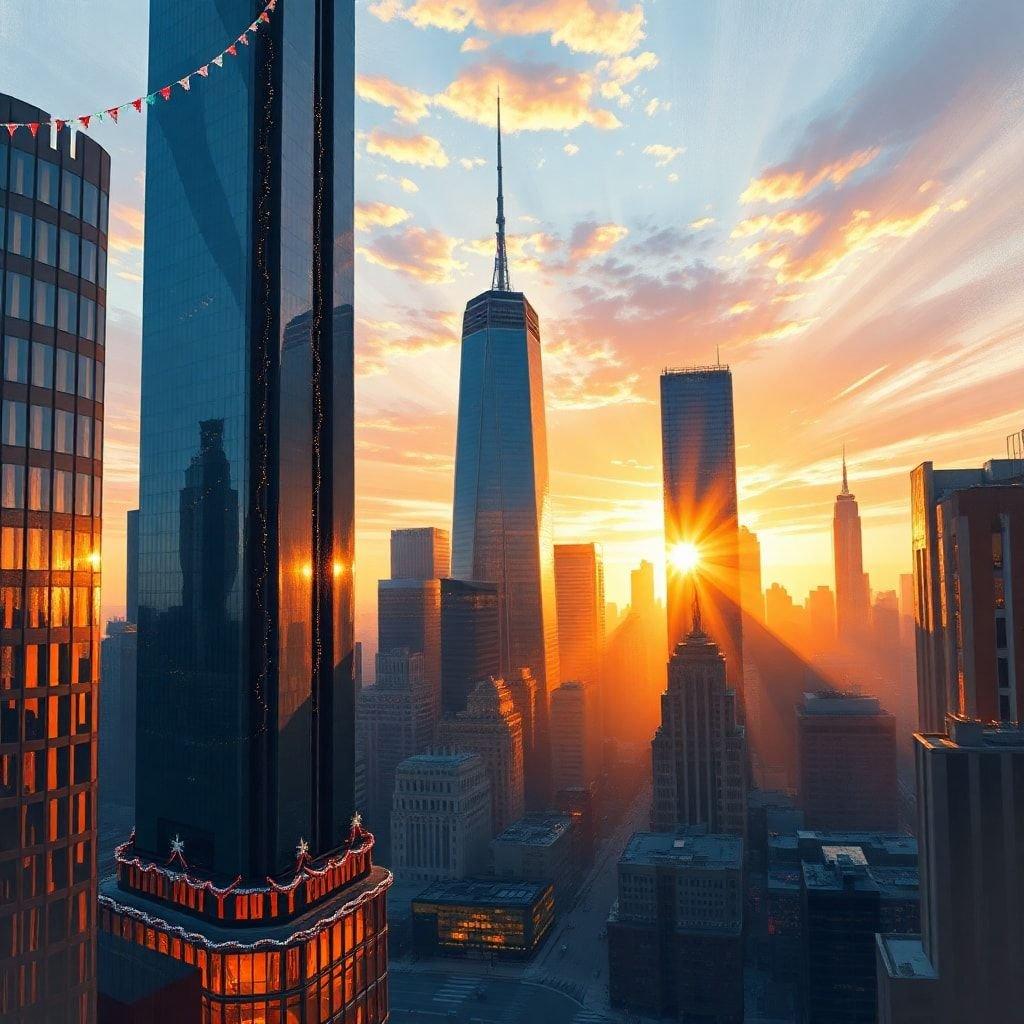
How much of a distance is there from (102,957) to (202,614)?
45650 millimetres

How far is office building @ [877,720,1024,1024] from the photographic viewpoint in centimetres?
10669

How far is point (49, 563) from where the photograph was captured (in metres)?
52.5

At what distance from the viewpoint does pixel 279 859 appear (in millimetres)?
112750

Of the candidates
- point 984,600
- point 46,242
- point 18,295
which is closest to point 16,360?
point 18,295

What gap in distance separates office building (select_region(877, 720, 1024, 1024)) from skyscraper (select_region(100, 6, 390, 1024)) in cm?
7521

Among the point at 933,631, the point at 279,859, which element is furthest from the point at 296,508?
the point at 933,631

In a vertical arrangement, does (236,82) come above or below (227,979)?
above

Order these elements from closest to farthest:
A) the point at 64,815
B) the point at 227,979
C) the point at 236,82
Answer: the point at 64,815 → the point at 227,979 → the point at 236,82

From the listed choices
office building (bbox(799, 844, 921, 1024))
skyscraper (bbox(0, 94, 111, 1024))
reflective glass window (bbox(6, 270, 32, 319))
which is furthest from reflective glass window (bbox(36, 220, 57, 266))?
office building (bbox(799, 844, 921, 1024))

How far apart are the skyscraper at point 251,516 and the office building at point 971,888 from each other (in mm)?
75211

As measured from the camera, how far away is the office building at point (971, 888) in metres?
107

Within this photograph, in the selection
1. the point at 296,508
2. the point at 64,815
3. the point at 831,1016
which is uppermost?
the point at 296,508

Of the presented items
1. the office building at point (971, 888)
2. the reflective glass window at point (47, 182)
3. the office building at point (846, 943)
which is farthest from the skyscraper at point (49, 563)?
the office building at point (846, 943)

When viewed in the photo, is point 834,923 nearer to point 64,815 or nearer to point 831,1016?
point 831,1016
